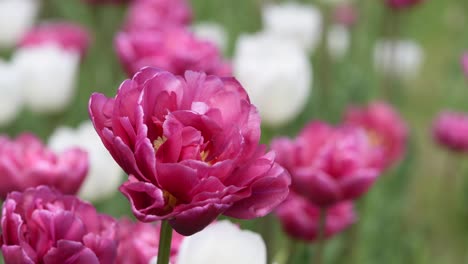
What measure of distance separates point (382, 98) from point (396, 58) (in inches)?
10.2

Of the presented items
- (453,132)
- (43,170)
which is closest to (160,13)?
(453,132)

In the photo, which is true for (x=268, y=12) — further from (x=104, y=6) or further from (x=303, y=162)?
(x=303, y=162)

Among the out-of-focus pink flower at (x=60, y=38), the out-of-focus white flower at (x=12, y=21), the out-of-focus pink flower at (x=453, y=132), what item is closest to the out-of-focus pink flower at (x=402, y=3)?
the out-of-focus pink flower at (x=453, y=132)

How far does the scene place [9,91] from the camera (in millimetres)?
1020

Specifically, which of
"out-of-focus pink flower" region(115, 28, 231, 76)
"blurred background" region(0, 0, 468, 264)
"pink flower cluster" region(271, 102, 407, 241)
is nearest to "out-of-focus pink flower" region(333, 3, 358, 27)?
"blurred background" region(0, 0, 468, 264)

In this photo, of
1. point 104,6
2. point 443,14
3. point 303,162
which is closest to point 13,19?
point 104,6

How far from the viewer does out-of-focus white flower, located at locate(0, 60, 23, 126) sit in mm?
1016

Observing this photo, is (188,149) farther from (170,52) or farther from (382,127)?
(382,127)

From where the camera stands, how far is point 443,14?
257cm

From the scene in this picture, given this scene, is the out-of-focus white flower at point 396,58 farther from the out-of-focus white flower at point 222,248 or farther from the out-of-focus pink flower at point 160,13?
the out-of-focus white flower at point 222,248

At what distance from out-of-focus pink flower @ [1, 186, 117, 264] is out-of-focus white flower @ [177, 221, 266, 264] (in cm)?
4

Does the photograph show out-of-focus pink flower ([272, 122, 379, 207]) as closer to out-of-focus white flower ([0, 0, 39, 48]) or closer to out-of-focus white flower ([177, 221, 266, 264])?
out-of-focus white flower ([177, 221, 266, 264])

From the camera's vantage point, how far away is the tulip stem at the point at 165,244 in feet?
1.44

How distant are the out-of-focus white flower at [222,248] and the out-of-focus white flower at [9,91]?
0.58 metres
